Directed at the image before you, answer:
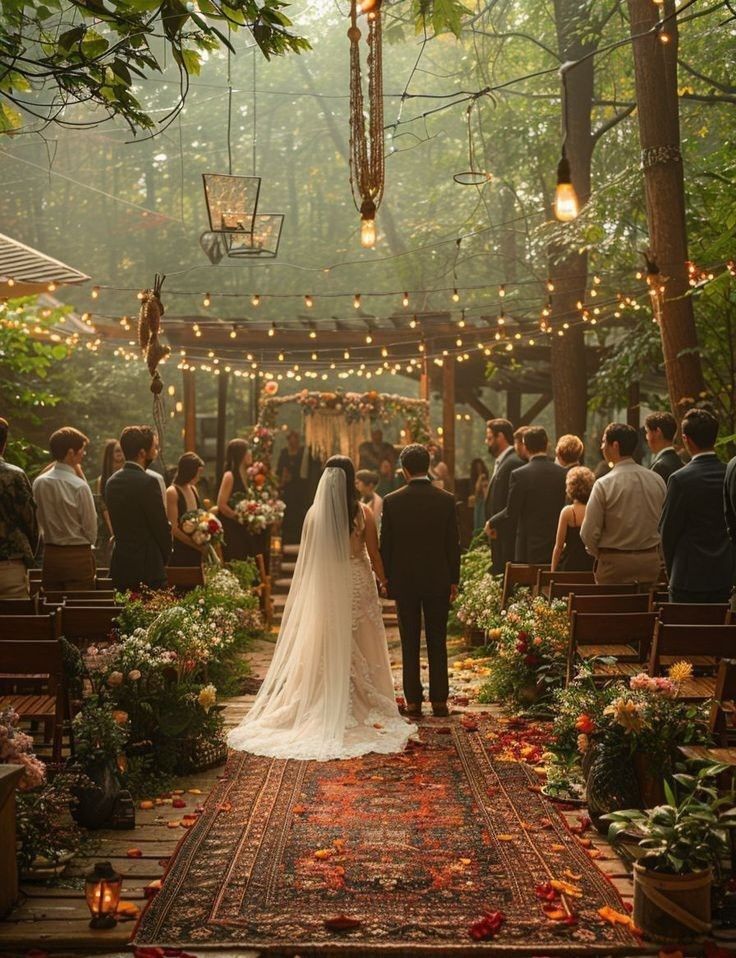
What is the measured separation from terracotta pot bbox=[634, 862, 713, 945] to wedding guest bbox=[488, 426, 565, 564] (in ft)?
20.1

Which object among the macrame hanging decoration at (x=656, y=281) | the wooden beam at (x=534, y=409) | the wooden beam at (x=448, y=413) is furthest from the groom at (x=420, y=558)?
the wooden beam at (x=534, y=409)

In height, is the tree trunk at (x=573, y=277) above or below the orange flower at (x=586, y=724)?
above

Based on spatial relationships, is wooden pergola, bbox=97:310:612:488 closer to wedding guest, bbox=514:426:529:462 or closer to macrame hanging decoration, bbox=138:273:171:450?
wedding guest, bbox=514:426:529:462

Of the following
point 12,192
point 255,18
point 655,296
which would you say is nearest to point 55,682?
point 255,18

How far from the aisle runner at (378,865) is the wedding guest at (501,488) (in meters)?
4.28

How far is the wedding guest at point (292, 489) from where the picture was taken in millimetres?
20891

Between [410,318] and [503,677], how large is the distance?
1168cm

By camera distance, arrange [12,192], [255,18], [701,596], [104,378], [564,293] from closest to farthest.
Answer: [255,18], [701,596], [564,293], [104,378], [12,192]

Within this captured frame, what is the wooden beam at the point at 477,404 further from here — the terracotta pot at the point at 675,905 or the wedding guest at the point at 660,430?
the terracotta pot at the point at 675,905

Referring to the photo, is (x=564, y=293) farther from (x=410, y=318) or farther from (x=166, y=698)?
(x=166, y=698)

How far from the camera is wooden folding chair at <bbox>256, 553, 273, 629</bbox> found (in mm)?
14237

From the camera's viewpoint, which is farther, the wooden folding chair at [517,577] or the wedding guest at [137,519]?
the wooden folding chair at [517,577]

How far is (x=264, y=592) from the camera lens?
561 inches

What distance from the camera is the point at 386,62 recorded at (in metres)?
49.1
